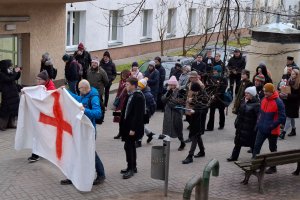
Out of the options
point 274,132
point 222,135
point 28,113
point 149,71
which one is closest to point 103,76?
point 149,71

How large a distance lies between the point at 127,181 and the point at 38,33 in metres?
10.3

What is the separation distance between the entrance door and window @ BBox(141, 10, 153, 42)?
42.3ft

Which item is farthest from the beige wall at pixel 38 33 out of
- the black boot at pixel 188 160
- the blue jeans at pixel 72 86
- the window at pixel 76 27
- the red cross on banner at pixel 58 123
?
the black boot at pixel 188 160

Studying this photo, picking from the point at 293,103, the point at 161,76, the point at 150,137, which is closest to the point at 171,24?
the point at 161,76

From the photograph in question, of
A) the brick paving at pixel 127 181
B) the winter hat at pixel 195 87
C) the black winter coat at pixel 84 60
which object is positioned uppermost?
the black winter coat at pixel 84 60

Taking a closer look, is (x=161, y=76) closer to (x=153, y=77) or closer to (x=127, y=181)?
(x=153, y=77)

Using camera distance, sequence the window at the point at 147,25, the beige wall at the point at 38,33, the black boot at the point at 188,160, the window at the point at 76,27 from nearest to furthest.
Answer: the black boot at the point at 188,160 < the beige wall at the point at 38,33 < the window at the point at 76,27 < the window at the point at 147,25

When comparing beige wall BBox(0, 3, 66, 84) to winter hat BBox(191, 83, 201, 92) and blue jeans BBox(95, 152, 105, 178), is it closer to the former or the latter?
winter hat BBox(191, 83, 201, 92)

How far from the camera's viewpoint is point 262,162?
9.46m

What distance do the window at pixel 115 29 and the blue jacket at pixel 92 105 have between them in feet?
60.5

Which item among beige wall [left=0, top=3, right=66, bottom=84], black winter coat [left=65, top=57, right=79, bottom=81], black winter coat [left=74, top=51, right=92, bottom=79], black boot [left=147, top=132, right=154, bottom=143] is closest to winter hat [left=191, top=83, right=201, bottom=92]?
black boot [left=147, top=132, right=154, bottom=143]

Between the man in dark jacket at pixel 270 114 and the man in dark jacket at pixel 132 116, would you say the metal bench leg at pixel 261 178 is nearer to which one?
the man in dark jacket at pixel 270 114

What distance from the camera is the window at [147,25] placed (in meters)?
31.1

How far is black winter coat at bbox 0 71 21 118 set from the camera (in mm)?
12634
